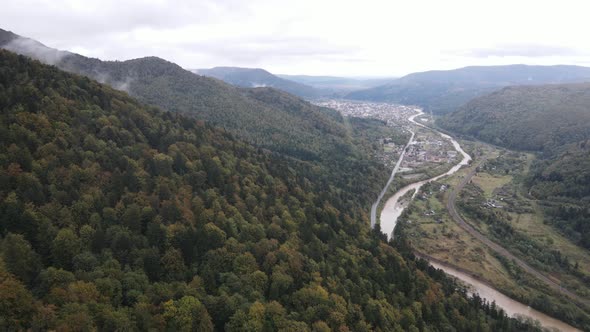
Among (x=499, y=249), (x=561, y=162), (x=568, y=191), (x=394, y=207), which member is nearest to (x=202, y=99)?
(x=394, y=207)

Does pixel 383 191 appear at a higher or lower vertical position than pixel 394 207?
higher

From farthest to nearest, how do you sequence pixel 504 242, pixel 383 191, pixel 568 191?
1. pixel 383 191
2. pixel 568 191
3. pixel 504 242

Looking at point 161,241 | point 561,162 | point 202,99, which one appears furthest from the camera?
point 202,99

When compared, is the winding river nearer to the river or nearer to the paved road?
the river

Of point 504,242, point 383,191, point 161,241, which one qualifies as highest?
point 161,241

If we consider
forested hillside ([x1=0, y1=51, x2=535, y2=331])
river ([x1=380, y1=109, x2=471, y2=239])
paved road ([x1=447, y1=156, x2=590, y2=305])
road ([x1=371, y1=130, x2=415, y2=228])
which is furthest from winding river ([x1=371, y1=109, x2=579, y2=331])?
forested hillside ([x1=0, y1=51, x2=535, y2=331])

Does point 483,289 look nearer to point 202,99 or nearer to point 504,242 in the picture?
point 504,242

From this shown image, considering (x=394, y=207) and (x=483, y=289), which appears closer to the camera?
(x=483, y=289)
